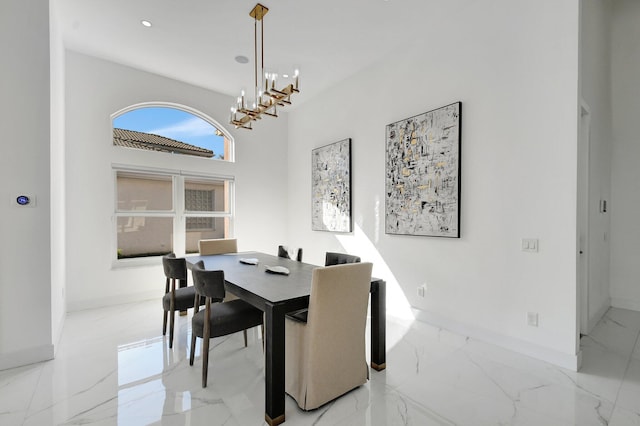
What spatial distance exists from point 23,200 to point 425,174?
12.3ft

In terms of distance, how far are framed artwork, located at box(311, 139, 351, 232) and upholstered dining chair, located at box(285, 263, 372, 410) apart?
242 cm

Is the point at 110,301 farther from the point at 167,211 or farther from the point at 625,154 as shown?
the point at 625,154

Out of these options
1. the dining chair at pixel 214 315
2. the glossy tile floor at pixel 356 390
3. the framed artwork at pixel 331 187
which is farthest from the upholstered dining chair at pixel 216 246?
the framed artwork at pixel 331 187

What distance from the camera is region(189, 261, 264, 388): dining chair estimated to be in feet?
6.81

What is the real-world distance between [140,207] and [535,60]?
4.99 m

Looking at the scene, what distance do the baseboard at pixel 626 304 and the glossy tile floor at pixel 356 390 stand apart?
1161 millimetres

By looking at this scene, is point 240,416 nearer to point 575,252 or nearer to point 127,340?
point 127,340

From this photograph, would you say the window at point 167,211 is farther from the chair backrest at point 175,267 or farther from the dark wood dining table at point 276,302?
the chair backrest at point 175,267

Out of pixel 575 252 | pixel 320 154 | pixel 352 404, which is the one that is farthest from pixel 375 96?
pixel 352 404

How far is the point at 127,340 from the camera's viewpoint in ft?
9.56

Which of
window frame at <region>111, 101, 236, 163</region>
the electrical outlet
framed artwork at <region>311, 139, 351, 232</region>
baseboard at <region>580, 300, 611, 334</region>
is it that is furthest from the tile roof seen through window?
baseboard at <region>580, 300, 611, 334</region>

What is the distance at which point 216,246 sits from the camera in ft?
12.5

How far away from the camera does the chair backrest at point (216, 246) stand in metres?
3.71

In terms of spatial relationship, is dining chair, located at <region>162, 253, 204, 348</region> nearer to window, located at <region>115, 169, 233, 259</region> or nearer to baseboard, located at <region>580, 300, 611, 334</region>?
window, located at <region>115, 169, 233, 259</region>
